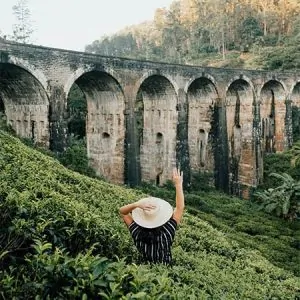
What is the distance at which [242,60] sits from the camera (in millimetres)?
51656

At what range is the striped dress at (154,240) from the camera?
15.2 ft

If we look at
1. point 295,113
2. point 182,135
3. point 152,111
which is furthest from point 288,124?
point 152,111

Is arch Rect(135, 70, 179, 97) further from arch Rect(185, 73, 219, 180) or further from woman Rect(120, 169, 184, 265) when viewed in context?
woman Rect(120, 169, 184, 265)

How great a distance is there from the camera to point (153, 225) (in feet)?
14.9

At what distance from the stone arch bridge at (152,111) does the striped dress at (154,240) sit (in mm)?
12015

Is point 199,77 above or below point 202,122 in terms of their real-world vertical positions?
above

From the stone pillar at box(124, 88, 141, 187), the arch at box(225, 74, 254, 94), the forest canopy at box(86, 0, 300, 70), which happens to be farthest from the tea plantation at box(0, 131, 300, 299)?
the forest canopy at box(86, 0, 300, 70)

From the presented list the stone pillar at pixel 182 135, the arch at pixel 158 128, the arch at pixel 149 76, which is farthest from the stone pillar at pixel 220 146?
the arch at pixel 149 76

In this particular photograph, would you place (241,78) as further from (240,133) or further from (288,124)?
(288,124)

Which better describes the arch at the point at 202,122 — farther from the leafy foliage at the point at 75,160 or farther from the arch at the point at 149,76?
the leafy foliage at the point at 75,160

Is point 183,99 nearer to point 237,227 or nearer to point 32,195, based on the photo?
point 237,227

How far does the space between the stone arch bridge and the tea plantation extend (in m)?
6.49

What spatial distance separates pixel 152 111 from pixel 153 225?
18.9 m

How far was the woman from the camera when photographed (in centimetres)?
454
